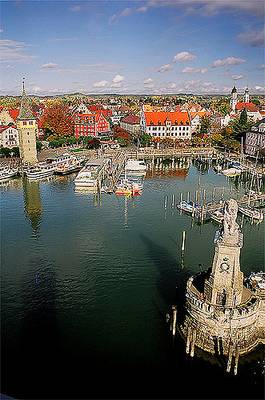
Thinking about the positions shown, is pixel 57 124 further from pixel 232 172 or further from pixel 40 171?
pixel 232 172

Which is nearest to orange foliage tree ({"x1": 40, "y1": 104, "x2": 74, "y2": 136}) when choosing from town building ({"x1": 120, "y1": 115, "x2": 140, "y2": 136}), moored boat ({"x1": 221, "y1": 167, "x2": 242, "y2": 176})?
town building ({"x1": 120, "y1": 115, "x2": 140, "y2": 136})

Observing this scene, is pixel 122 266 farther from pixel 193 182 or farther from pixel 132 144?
pixel 132 144

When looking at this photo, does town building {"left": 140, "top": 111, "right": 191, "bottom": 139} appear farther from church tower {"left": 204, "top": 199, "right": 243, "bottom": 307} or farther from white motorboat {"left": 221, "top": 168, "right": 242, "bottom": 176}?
church tower {"left": 204, "top": 199, "right": 243, "bottom": 307}

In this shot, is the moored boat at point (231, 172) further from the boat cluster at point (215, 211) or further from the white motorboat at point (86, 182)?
the white motorboat at point (86, 182)

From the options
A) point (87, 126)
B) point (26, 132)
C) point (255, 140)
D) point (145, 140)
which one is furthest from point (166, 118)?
point (26, 132)

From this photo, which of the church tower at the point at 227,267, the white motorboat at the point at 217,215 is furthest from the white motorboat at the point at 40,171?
the church tower at the point at 227,267

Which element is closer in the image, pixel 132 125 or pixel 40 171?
pixel 40 171
